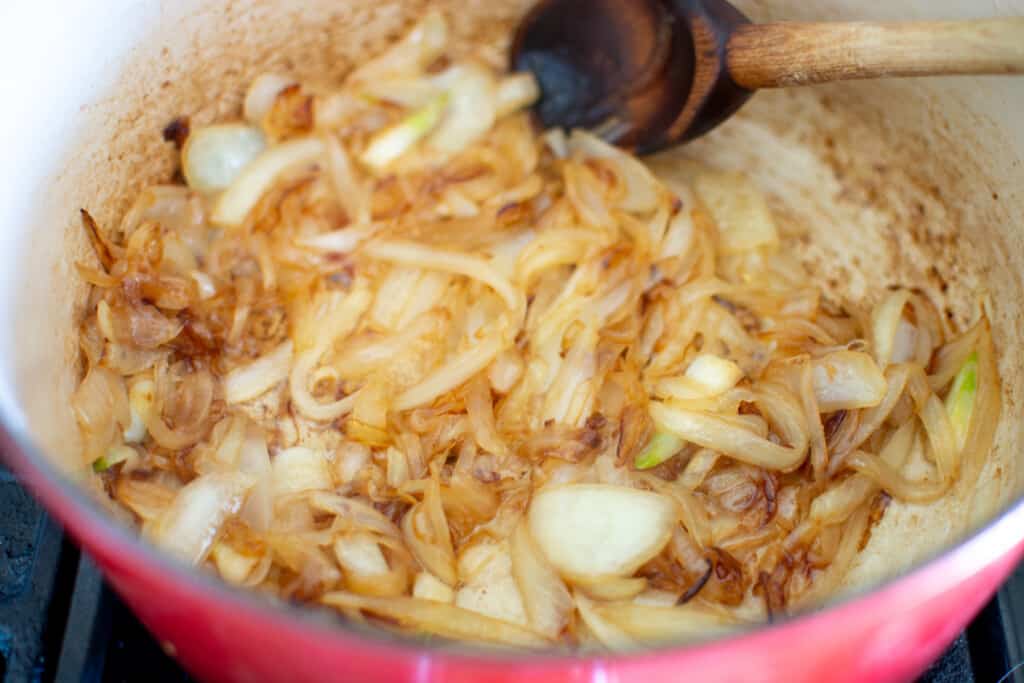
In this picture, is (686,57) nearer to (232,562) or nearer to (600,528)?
(600,528)

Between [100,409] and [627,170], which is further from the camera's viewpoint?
[627,170]

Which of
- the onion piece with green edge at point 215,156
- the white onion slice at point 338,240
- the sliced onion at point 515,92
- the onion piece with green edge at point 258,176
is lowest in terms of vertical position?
the white onion slice at point 338,240

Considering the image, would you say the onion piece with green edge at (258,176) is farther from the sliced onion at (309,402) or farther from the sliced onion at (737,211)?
the sliced onion at (737,211)

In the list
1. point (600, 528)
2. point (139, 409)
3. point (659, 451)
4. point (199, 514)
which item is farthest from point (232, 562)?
point (659, 451)

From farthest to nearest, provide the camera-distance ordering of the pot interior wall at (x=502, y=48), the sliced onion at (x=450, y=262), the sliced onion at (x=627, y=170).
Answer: the sliced onion at (x=627, y=170) < the sliced onion at (x=450, y=262) < the pot interior wall at (x=502, y=48)

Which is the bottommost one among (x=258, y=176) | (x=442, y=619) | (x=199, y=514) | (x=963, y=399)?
(x=963, y=399)

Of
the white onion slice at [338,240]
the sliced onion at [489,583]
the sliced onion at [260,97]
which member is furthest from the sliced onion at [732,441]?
the sliced onion at [260,97]

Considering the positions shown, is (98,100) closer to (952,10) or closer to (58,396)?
(58,396)

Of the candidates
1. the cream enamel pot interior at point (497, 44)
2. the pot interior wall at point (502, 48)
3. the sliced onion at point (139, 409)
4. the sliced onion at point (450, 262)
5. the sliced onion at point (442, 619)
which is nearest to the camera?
the cream enamel pot interior at point (497, 44)
